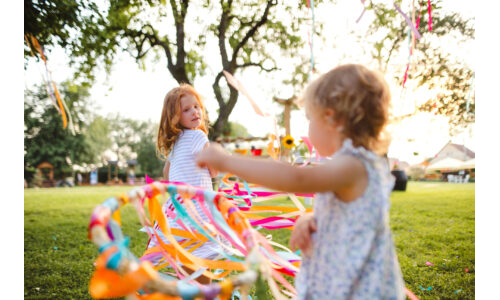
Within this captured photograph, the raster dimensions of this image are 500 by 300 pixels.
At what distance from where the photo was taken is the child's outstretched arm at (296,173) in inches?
38.4

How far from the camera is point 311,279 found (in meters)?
1.09

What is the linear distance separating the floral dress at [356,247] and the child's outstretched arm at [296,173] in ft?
0.16

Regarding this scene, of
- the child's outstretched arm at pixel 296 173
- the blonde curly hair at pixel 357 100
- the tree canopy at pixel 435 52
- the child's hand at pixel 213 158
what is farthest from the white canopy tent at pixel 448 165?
the child's hand at pixel 213 158

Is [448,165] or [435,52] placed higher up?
[435,52]

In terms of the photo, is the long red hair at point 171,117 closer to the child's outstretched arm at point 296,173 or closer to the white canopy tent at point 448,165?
the child's outstretched arm at point 296,173

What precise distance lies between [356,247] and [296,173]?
0.96 ft

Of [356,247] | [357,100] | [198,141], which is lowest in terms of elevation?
[356,247]

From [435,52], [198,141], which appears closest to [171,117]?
[198,141]

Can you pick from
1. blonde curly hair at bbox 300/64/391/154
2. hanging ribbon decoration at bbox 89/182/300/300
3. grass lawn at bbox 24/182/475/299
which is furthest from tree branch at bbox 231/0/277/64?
blonde curly hair at bbox 300/64/391/154

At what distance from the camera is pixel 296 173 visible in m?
0.98

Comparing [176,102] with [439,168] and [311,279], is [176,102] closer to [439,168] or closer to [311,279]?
[311,279]

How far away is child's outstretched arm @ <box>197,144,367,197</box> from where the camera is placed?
0.97 meters

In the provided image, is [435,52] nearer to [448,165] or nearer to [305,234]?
[305,234]

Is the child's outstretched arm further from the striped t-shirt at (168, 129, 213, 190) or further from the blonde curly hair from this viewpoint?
the striped t-shirt at (168, 129, 213, 190)
